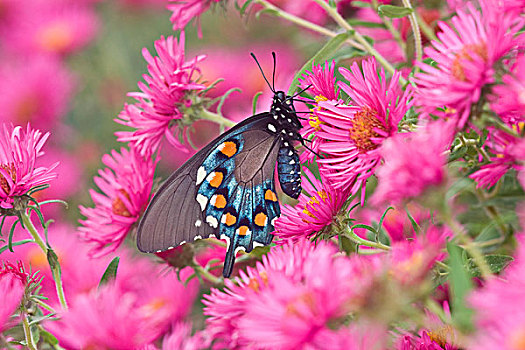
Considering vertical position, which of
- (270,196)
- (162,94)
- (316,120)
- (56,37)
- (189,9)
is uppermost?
(56,37)

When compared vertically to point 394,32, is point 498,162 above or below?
below

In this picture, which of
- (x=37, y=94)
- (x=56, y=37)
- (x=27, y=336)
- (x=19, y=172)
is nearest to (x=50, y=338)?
(x=27, y=336)

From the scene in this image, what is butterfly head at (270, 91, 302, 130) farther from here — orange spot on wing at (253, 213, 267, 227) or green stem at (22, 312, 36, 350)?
green stem at (22, 312, 36, 350)

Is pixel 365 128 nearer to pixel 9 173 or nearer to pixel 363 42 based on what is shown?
pixel 363 42

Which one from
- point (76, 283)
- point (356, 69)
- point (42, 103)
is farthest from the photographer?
point (42, 103)

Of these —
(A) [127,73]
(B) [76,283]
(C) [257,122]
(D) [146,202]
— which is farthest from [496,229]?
(A) [127,73]

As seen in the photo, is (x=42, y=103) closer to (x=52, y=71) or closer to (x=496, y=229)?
(x=52, y=71)

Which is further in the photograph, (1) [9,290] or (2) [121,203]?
(2) [121,203]
